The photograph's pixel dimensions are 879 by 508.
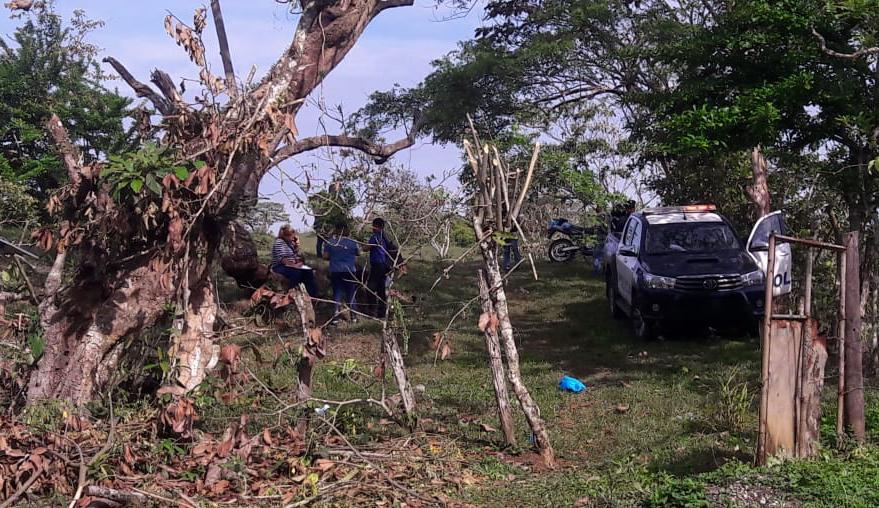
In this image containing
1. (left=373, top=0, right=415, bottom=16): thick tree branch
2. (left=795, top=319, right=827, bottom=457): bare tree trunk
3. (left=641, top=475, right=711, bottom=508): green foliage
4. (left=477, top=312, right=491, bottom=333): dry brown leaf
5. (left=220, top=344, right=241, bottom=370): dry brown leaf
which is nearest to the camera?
(left=641, top=475, right=711, bottom=508): green foliage

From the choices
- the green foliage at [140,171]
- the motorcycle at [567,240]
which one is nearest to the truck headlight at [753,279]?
the green foliage at [140,171]

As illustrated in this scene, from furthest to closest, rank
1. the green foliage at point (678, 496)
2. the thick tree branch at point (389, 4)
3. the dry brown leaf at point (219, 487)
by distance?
the thick tree branch at point (389, 4), the dry brown leaf at point (219, 487), the green foliage at point (678, 496)

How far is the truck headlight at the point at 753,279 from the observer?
11.9 meters

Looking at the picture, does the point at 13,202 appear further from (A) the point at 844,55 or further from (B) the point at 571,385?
(A) the point at 844,55

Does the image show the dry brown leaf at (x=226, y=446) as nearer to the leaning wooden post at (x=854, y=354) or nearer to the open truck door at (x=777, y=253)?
the leaning wooden post at (x=854, y=354)

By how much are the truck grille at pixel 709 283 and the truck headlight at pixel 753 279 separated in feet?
0.25

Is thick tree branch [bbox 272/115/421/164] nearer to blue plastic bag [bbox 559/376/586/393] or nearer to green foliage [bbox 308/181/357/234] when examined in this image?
green foliage [bbox 308/181/357/234]

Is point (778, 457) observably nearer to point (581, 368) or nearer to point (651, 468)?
point (651, 468)

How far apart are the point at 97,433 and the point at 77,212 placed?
1737mm

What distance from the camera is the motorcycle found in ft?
68.9

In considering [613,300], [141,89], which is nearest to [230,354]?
[141,89]

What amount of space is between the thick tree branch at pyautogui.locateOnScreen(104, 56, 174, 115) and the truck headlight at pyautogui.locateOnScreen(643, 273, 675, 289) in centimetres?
662

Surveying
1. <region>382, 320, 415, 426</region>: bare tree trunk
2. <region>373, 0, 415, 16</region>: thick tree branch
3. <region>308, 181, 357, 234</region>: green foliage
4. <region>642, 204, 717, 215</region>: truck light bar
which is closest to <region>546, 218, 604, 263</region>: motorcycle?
<region>642, 204, 717, 215</region>: truck light bar

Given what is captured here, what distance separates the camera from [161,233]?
7.30 meters
